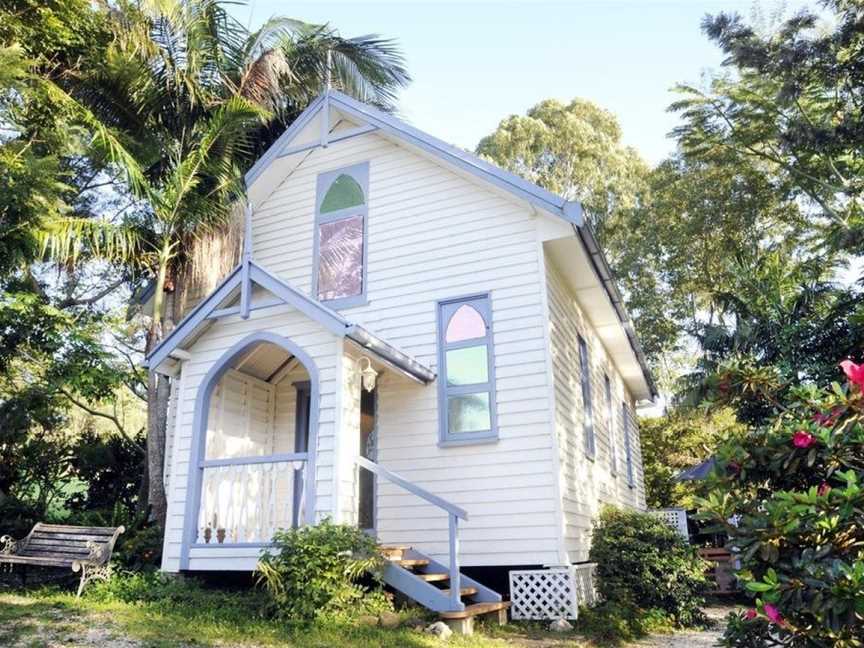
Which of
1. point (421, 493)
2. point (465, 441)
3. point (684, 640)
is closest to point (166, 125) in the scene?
point (465, 441)

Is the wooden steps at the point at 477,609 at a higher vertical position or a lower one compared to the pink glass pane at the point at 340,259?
lower

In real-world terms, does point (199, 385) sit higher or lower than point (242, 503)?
higher

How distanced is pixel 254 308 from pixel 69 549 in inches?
162

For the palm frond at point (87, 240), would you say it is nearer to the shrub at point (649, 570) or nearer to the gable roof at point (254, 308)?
the gable roof at point (254, 308)

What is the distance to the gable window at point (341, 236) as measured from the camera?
10859 millimetres

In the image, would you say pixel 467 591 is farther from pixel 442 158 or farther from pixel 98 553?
pixel 442 158

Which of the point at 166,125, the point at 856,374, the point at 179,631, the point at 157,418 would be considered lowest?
the point at 179,631

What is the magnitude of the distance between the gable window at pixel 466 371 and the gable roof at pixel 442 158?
1642 millimetres

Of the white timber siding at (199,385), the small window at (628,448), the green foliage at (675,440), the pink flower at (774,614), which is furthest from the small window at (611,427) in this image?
the green foliage at (675,440)

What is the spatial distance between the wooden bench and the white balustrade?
50.0 inches

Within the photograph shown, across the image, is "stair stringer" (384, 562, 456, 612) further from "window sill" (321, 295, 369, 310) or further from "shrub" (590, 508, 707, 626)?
"window sill" (321, 295, 369, 310)

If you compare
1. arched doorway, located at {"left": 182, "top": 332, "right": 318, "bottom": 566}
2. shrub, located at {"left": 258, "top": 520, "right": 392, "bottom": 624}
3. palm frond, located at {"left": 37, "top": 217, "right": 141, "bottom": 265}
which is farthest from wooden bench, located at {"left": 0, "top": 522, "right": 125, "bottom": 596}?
palm frond, located at {"left": 37, "top": 217, "right": 141, "bottom": 265}

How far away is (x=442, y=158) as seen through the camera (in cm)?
1023

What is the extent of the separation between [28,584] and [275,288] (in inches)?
226
